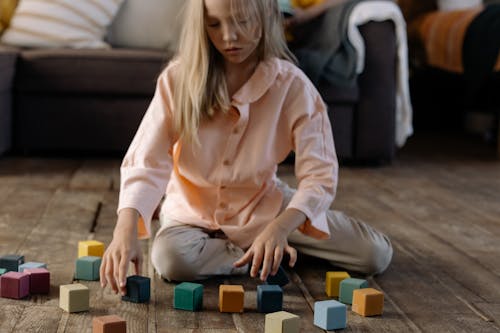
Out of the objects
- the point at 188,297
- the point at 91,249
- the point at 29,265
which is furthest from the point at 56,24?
the point at 188,297

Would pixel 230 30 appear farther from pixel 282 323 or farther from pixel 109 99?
pixel 109 99

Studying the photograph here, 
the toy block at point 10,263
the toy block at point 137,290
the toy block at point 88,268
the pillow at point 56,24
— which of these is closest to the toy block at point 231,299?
the toy block at point 137,290

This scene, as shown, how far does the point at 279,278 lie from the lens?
63.5 inches

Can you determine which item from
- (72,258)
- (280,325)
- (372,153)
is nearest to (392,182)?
(372,153)

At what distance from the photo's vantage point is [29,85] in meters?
3.25

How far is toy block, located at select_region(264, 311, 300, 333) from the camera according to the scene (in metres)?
1.28

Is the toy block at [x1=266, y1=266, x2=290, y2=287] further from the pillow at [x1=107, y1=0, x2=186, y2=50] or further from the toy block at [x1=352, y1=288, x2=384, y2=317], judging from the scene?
the pillow at [x1=107, y1=0, x2=186, y2=50]

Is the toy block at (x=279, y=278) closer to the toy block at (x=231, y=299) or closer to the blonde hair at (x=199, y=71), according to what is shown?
the toy block at (x=231, y=299)

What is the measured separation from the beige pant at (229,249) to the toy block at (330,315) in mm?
332

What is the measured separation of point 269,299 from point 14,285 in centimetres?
45

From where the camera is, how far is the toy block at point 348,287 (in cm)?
152

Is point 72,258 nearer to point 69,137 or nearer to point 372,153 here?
point 69,137

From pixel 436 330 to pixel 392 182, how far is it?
1642 millimetres

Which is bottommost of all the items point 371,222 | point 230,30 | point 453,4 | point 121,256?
point 371,222
